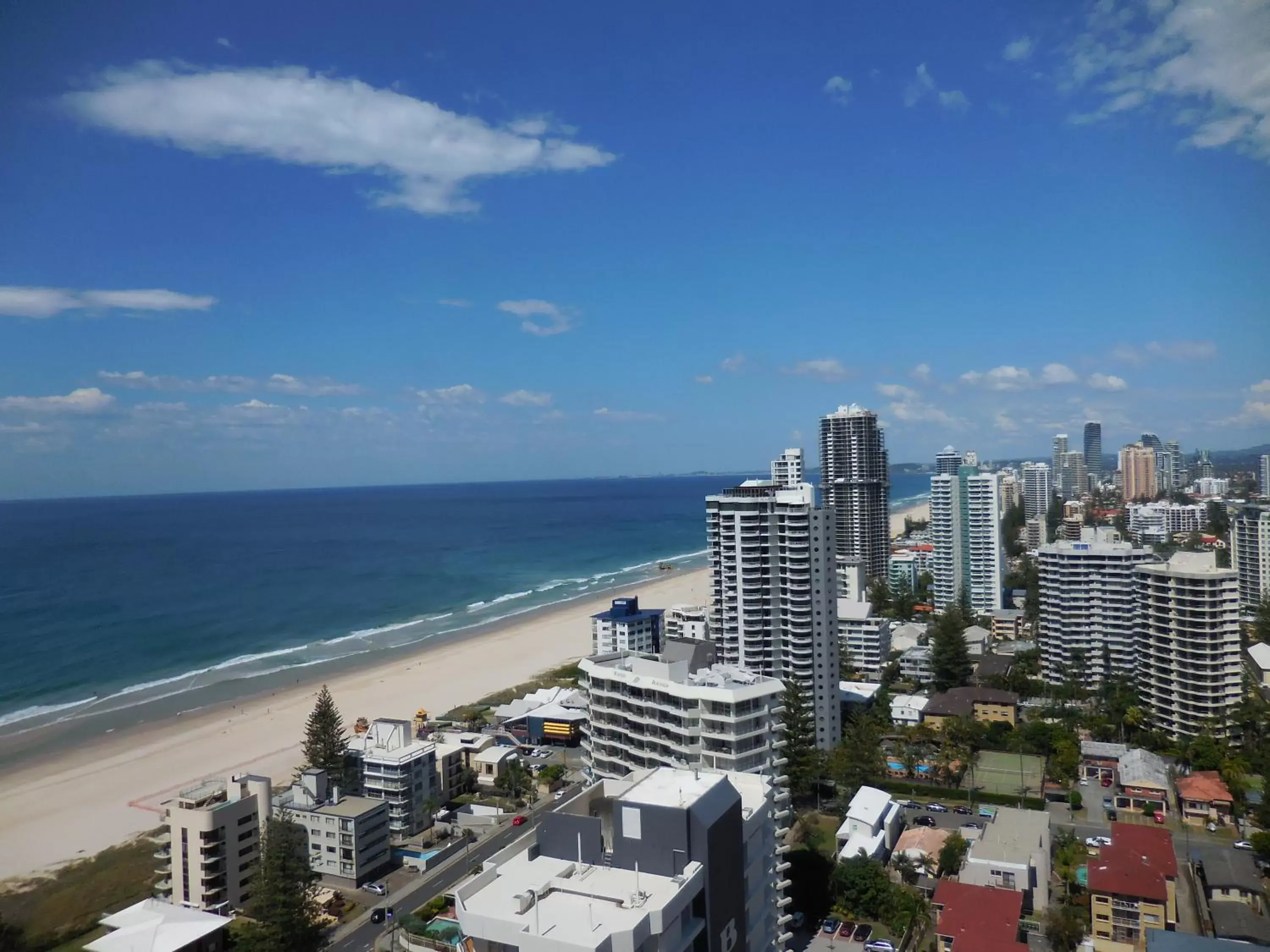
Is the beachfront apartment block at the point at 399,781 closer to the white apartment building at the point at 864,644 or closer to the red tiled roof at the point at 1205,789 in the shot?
the white apartment building at the point at 864,644

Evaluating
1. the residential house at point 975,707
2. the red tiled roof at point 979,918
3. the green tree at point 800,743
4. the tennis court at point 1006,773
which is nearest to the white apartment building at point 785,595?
the green tree at point 800,743

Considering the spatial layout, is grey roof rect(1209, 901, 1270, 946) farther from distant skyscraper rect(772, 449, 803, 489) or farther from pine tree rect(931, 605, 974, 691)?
distant skyscraper rect(772, 449, 803, 489)

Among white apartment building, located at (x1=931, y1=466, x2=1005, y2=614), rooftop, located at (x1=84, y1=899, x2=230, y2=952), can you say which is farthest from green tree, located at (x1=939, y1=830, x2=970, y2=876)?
white apartment building, located at (x1=931, y1=466, x2=1005, y2=614)

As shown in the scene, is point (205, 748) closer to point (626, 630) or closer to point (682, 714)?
point (626, 630)

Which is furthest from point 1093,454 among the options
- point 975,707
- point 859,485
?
point 975,707

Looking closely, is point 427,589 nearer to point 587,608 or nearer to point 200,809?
point 587,608
